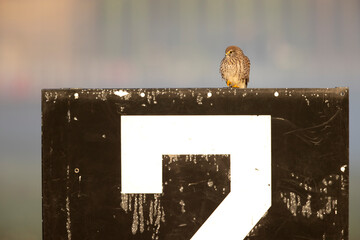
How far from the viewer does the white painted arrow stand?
2.99 ft

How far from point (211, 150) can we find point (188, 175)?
0.07 metres

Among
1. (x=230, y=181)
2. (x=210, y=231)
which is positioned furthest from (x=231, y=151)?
(x=210, y=231)

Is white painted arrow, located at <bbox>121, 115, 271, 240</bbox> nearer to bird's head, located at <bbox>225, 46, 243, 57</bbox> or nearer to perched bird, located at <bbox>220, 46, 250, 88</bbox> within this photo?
perched bird, located at <bbox>220, 46, 250, 88</bbox>

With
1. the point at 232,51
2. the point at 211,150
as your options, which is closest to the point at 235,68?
the point at 232,51

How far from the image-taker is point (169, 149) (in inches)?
36.1

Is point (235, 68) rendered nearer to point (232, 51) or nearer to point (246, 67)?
point (246, 67)

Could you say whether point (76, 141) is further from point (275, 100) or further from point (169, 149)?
point (275, 100)

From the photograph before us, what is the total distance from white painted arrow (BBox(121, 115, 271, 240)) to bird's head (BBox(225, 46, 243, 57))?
5.49 meters

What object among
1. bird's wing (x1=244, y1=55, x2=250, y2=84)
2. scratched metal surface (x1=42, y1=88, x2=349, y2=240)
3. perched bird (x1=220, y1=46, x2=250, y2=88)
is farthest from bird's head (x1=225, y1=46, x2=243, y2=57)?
scratched metal surface (x1=42, y1=88, x2=349, y2=240)

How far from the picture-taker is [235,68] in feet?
20.0

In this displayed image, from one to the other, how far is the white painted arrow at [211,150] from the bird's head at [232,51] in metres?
5.49

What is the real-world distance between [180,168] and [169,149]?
4 cm

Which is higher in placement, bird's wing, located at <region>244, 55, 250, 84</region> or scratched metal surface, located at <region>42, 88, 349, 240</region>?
bird's wing, located at <region>244, 55, 250, 84</region>

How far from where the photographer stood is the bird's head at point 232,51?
6318 mm
